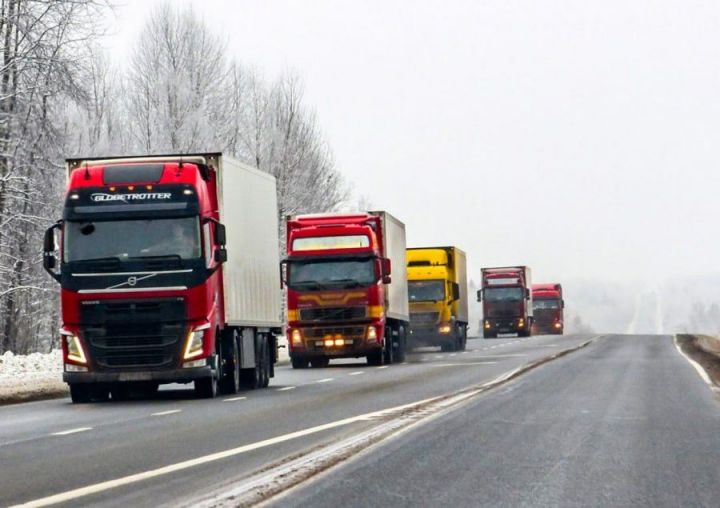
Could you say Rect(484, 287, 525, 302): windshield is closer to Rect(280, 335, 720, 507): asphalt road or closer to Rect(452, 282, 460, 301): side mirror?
Rect(452, 282, 460, 301): side mirror

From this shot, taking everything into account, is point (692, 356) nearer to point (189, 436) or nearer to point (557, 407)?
point (557, 407)

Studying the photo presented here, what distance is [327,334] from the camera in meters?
35.7

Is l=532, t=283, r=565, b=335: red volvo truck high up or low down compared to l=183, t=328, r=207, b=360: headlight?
up

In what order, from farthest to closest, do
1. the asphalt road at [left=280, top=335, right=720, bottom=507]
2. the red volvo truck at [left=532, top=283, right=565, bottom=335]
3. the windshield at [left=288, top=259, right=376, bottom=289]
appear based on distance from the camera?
the red volvo truck at [left=532, top=283, right=565, bottom=335], the windshield at [left=288, top=259, right=376, bottom=289], the asphalt road at [left=280, top=335, right=720, bottom=507]

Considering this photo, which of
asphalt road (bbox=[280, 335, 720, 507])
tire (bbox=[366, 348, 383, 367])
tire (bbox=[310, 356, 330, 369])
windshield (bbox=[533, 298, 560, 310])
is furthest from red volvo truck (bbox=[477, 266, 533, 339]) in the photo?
asphalt road (bbox=[280, 335, 720, 507])

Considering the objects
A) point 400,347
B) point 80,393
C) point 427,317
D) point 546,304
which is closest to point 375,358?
point 400,347

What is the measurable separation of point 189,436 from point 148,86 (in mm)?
47418

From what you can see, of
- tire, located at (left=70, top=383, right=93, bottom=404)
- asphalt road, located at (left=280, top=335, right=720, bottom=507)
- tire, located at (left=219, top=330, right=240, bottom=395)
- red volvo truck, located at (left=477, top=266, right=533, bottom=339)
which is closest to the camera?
asphalt road, located at (left=280, top=335, right=720, bottom=507)

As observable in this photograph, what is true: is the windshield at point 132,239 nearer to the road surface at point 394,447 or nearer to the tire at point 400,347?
the road surface at point 394,447

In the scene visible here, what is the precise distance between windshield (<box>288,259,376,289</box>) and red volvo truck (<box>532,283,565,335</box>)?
55231 millimetres

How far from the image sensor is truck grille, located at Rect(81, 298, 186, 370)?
848 inches

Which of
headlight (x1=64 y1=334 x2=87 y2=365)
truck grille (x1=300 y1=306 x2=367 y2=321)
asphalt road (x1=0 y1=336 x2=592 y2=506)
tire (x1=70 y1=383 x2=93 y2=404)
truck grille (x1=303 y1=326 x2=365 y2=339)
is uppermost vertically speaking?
truck grille (x1=300 y1=306 x2=367 y2=321)

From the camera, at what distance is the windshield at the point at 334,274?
116 ft

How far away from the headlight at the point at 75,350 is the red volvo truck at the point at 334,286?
13.9 meters
